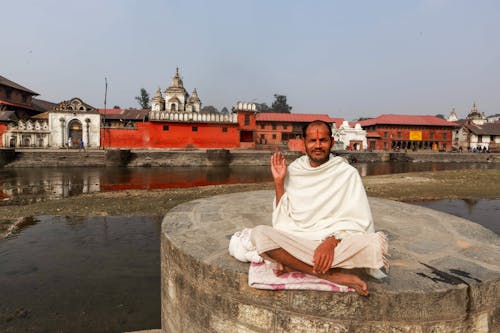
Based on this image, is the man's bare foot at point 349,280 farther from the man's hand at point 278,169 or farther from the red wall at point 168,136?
the red wall at point 168,136

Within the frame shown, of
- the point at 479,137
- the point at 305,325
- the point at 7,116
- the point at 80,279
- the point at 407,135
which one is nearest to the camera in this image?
the point at 305,325

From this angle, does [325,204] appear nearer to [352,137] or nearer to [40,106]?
[352,137]

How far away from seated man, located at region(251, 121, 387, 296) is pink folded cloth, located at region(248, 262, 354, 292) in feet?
0.12

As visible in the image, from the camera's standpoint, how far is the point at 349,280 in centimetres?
171

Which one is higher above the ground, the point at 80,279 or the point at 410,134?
the point at 410,134

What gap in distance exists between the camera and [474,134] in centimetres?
4472

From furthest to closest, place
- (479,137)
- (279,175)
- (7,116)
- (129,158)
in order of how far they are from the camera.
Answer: (479,137), (7,116), (129,158), (279,175)

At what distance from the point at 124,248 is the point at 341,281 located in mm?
4918

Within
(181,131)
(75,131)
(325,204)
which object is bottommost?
(325,204)

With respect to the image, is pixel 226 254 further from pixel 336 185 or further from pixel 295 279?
pixel 336 185

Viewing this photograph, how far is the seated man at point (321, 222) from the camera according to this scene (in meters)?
1.71

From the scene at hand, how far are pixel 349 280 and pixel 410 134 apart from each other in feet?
160

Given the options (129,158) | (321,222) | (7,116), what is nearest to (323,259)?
(321,222)

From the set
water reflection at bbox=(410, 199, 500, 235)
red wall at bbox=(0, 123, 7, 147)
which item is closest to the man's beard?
water reflection at bbox=(410, 199, 500, 235)
